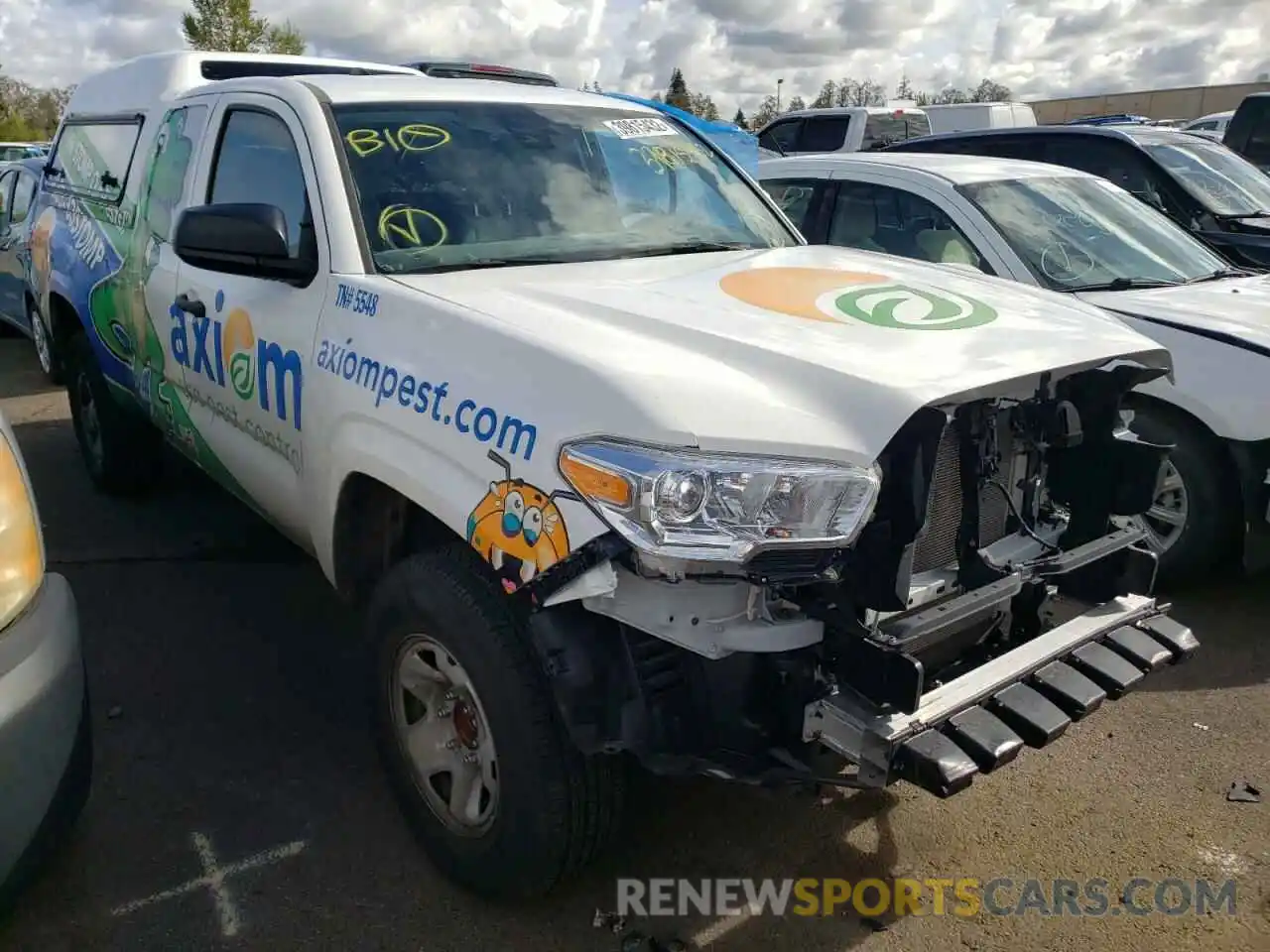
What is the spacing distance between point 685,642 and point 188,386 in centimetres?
259

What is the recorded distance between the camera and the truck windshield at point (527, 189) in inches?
122

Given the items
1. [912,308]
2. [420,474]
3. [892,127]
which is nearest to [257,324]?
[420,474]

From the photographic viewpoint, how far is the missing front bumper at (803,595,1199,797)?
2082mm

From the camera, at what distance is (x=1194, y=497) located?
4.31 meters

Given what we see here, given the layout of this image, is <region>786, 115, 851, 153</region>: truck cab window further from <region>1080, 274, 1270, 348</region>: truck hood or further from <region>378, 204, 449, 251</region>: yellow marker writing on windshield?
→ <region>378, 204, 449, 251</region>: yellow marker writing on windshield

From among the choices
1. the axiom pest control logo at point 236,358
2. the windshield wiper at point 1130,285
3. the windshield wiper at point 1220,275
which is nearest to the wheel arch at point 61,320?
the axiom pest control logo at point 236,358

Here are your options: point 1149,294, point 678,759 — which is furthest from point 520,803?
point 1149,294

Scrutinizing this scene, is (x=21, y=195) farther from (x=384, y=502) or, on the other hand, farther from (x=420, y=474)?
(x=420, y=474)

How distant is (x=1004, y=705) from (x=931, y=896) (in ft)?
2.41

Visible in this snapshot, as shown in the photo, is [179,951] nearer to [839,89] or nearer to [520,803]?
[520,803]

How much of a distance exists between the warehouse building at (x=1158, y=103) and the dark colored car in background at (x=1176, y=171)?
43.9 m

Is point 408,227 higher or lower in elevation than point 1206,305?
higher

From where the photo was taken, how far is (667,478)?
6.68 feet

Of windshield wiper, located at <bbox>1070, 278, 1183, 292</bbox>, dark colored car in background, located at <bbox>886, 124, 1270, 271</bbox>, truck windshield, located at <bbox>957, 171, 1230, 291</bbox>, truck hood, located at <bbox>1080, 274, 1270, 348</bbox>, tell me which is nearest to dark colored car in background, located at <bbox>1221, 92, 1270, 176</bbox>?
dark colored car in background, located at <bbox>886, 124, 1270, 271</bbox>
